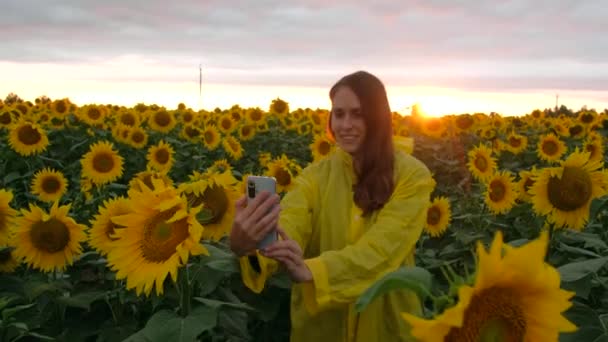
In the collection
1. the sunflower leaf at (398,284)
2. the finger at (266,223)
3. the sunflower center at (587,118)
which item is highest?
the sunflower center at (587,118)

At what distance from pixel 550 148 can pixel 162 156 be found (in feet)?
12.8

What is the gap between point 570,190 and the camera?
3506mm

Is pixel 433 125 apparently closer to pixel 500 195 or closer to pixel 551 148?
pixel 551 148

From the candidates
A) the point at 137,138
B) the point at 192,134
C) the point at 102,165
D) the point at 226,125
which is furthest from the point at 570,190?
Answer: the point at 226,125

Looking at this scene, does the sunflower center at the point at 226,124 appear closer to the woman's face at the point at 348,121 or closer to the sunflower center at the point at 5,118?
the sunflower center at the point at 5,118

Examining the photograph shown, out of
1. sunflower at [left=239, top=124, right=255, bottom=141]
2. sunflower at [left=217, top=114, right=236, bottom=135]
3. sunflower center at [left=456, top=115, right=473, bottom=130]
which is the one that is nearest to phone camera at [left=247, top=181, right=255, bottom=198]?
sunflower at [left=239, top=124, right=255, bottom=141]

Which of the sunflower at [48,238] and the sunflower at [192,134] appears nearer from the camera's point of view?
the sunflower at [48,238]

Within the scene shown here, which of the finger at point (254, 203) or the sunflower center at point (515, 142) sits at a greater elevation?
the finger at point (254, 203)

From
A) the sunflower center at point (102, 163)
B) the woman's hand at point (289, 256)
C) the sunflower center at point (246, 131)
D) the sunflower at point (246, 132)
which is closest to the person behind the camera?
the woman's hand at point (289, 256)

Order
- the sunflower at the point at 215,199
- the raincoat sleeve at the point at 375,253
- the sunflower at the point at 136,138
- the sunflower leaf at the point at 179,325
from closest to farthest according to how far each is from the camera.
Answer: the sunflower leaf at the point at 179,325 → the raincoat sleeve at the point at 375,253 → the sunflower at the point at 215,199 → the sunflower at the point at 136,138

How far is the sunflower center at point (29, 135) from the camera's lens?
7.48 m

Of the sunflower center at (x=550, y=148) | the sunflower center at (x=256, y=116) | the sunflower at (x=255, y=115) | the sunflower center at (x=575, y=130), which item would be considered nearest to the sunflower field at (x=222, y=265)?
the sunflower center at (x=550, y=148)

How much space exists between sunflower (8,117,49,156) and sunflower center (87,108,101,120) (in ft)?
9.68

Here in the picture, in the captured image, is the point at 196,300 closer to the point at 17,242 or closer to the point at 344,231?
the point at 344,231
